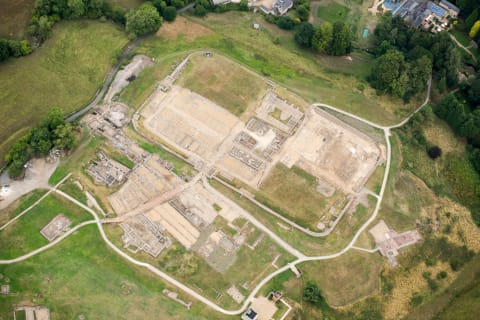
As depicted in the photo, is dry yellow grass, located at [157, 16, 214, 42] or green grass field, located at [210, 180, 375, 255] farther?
dry yellow grass, located at [157, 16, 214, 42]

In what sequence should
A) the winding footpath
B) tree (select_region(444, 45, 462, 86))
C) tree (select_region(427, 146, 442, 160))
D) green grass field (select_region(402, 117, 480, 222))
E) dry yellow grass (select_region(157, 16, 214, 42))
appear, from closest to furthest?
the winding footpath < green grass field (select_region(402, 117, 480, 222)) < tree (select_region(427, 146, 442, 160)) < tree (select_region(444, 45, 462, 86)) < dry yellow grass (select_region(157, 16, 214, 42))

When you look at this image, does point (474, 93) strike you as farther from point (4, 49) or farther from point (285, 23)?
point (4, 49)

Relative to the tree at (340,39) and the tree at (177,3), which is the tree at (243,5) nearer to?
the tree at (177,3)

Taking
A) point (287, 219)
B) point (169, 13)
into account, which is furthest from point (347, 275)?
point (169, 13)

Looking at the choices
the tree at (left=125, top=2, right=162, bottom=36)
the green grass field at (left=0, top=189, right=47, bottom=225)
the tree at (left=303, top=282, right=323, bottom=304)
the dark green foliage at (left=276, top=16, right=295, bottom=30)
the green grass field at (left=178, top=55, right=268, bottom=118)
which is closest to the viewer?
the tree at (left=303, top=282, right=323, bottom=304)

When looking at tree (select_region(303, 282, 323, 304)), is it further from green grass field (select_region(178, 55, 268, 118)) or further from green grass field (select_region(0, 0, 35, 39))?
green grass field (select_region(0, 0, 35, 39))

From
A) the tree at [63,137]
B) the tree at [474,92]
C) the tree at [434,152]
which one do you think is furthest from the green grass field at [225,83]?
the tree at [474,92]

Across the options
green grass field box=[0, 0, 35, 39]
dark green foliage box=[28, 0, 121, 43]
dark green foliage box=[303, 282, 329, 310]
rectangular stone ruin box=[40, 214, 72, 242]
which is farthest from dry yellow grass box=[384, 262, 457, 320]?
green grass field box=[0, 0, 35, 39]
